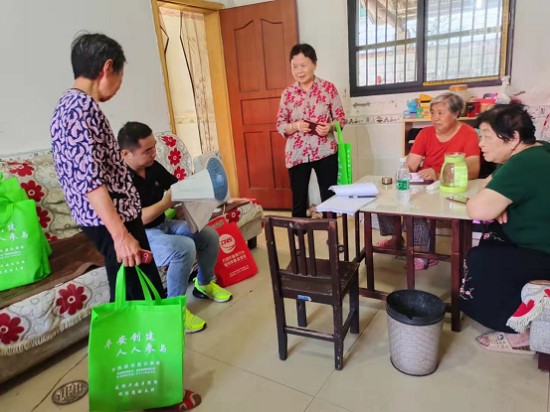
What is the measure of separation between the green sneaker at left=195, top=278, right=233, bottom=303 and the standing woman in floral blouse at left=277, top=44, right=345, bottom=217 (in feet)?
3.42

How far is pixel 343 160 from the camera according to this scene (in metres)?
2.69

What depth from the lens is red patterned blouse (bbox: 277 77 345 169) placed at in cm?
283

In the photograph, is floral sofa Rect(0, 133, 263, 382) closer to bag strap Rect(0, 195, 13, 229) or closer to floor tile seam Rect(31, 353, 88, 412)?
floor tile seam Rect(31, 353, 88, 412)

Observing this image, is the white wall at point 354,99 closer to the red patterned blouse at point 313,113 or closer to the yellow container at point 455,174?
the red patterned blouse at point 313,113

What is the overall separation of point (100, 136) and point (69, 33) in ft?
6.49

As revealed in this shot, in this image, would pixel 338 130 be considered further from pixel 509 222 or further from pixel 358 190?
pixel 509 222

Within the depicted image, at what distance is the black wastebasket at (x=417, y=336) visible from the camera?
1.55 metres

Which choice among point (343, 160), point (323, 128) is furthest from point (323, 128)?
point (343, 160)

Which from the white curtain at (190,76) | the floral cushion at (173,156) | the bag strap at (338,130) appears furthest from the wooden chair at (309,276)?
the white curtain at (190,76)

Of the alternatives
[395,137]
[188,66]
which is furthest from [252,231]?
[188,66]

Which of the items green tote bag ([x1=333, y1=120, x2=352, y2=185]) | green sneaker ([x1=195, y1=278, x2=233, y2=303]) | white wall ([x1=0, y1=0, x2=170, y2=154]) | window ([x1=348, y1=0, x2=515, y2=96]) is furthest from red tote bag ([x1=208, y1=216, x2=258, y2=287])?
window ([x1=348, y1=0, x2=515, y2=96])

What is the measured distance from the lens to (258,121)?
3986 millimetres

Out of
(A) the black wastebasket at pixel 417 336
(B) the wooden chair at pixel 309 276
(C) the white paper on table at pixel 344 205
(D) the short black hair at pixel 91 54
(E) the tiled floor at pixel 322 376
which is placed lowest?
(E) the tiled floor at pixel 322 376

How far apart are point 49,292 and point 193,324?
0.70m
